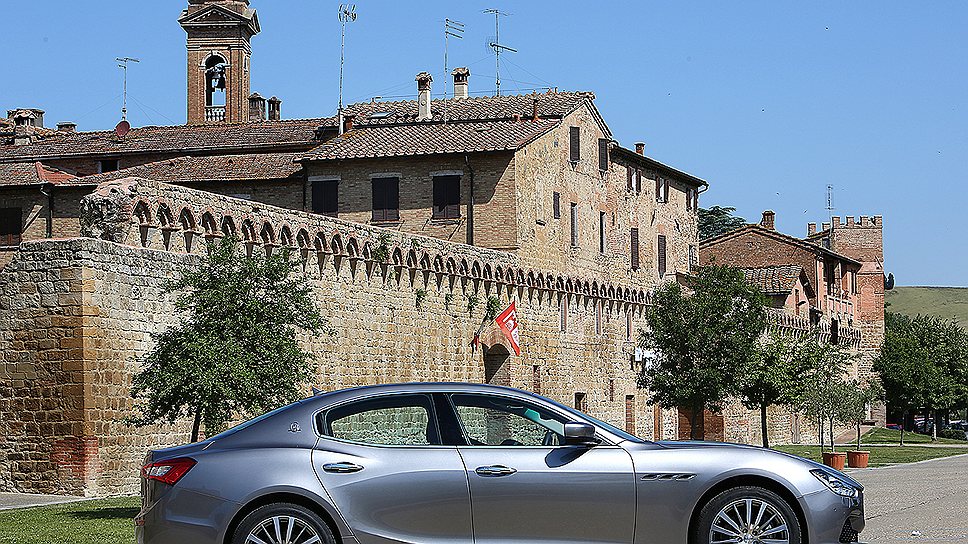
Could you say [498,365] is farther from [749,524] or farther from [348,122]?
[749,524]

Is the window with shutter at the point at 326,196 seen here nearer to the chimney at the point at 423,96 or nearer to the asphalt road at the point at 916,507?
the chimney at the point at 423,96

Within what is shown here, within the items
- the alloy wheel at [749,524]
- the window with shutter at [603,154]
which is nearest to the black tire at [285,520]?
the alloy wheel at [749,524]

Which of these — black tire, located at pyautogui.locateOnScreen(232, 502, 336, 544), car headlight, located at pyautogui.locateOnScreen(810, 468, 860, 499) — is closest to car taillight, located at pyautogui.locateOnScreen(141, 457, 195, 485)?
black tire, located at pyautogui.locateOnScreen(232, 502, 336, 544)

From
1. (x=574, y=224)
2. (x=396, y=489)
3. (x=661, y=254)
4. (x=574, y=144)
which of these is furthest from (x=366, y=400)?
(x=661, y=254)

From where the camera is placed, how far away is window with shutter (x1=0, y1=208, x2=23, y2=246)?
4459cm

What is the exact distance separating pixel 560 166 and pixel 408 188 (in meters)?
6.48

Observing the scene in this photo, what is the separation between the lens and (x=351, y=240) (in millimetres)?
33031

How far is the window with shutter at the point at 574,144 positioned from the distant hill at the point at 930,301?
14096 cm

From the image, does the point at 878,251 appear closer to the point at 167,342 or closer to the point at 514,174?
the point at 514,174

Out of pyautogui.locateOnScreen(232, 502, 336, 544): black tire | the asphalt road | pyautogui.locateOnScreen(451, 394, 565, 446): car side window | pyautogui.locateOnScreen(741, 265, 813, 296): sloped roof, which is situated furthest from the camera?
pyautogui.locateOnScreen(741, 265, 813, 296): sloped roof

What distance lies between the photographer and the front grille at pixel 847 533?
9992 mm

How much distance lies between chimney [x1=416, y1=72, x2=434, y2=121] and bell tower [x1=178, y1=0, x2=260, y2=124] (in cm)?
1433

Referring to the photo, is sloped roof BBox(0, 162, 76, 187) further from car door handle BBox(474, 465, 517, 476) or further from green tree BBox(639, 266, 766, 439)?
car door handle BBox(474, 465, 517, 476)

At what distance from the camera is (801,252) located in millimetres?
78062
